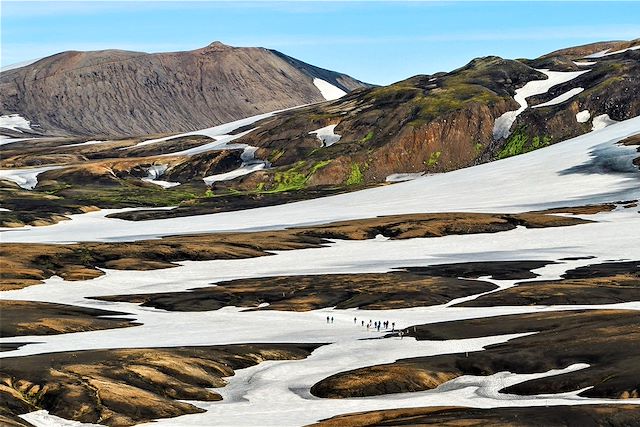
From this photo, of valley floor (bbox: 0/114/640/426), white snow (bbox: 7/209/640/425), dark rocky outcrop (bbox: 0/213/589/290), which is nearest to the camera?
valley floor (bbox: 0/114/640/426)

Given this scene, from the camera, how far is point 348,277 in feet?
379

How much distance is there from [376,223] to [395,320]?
267 feet

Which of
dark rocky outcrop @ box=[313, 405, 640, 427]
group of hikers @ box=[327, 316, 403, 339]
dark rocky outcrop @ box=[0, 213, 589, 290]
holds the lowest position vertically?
group of hikers @ box=[327, 316, 403, 339]

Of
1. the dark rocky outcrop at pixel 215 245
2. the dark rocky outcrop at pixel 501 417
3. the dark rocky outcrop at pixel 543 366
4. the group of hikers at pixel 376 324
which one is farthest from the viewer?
the dark rocky outcrop at pixel 215 245

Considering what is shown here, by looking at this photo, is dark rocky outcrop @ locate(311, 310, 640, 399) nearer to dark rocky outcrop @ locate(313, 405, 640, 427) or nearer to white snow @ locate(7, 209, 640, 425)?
white snow @ locate(7, 209, 640, 425)

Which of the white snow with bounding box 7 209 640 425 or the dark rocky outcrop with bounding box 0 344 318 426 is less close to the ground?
the dark rocky outcrop with bounding box 0 344 318 426

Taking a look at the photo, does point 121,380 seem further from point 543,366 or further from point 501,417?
point 543,366

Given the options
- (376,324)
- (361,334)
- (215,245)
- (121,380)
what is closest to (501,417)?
(121,380)

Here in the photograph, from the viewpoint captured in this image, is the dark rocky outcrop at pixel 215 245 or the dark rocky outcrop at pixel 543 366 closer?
the dark rocky outcrop at pixel 543 366

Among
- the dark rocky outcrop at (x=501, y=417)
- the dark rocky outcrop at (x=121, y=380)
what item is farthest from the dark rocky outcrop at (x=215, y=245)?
the dark rocky outcrop at (x=501, y=417)

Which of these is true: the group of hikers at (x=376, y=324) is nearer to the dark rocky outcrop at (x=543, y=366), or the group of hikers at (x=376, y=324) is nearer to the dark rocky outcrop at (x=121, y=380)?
the dark rocky outcrop at (x=121, y=380)

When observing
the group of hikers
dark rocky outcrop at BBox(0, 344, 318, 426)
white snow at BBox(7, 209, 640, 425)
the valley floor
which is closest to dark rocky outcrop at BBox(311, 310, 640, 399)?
the valley floor

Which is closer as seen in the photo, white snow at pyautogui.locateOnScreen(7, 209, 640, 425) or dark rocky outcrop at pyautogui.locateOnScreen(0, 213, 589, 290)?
white snow at pyautogui.locateOnScreen(7, 209, 640, 425)

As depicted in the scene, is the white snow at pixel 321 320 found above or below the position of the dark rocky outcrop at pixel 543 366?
below
